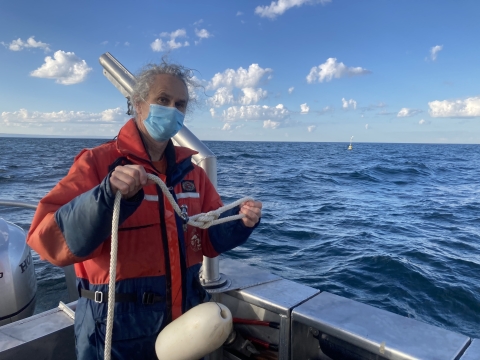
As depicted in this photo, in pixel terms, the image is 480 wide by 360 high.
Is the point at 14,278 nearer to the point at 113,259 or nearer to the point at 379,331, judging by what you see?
the point at 113,259

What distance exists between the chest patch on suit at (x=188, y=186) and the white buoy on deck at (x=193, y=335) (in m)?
0.64

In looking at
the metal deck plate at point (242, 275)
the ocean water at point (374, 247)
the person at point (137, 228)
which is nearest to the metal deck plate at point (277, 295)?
the metal deck plate at point (242, 275)

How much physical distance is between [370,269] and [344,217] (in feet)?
13.2

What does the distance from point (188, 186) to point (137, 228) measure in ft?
1.33

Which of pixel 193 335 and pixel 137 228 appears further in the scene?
pixel 137 228

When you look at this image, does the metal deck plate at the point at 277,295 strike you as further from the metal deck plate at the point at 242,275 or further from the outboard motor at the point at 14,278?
the outboard motor at the point at 14,278

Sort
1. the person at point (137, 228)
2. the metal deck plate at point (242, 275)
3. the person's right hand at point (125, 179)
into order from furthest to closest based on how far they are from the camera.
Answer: the metal deck plate at point (242, 275) → the person at point (137, 228) → the person's right hand at point (125, 179)

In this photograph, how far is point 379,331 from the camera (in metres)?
1.98

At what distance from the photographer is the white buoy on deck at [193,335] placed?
1663 millimetres

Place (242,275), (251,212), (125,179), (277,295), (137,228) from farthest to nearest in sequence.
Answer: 1. (242,275)
2. (277,295)
3. (251,212)
4. (137,228)
5. (125,179)

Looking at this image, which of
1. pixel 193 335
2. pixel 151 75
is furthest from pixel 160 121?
pixel 193 335

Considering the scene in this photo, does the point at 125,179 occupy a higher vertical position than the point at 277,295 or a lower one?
higher

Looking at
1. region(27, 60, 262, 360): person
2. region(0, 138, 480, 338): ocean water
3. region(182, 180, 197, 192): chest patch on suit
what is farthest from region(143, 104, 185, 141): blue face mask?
region(0, 138, 480, 338): ocean water

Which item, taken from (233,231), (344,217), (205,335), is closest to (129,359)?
(205,335)
